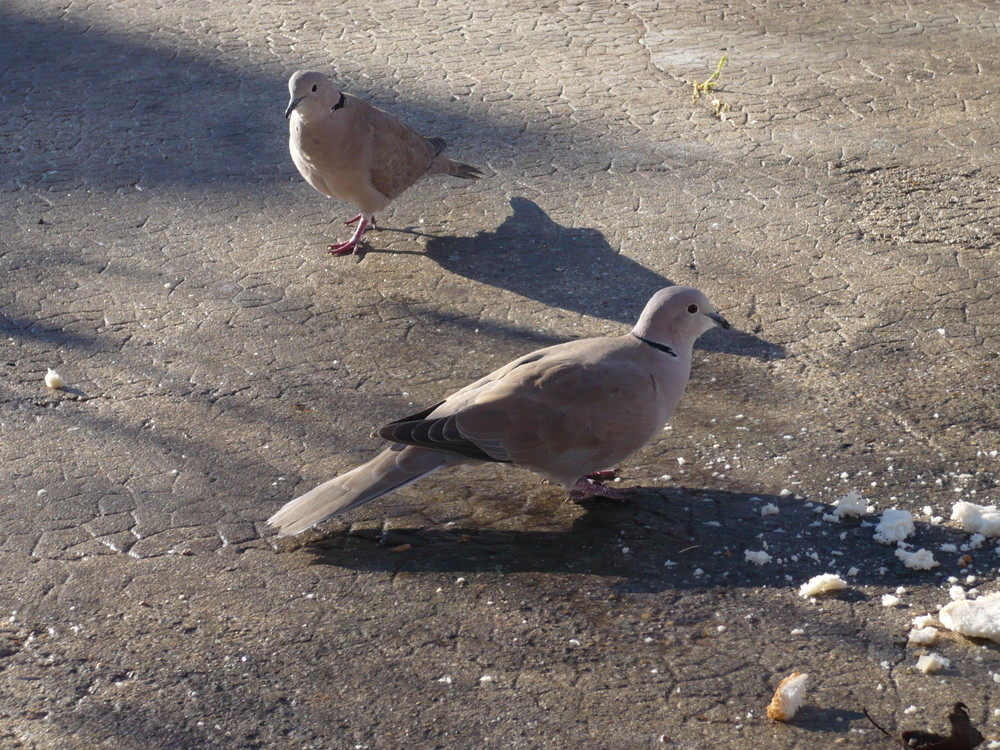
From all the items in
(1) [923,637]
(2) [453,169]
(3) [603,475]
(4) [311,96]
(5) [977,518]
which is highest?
(4) [311,96]

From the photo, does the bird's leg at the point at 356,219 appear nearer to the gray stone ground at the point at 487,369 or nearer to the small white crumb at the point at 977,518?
the gray stone ground at the point at 487,369

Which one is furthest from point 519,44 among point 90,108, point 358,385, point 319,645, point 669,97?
point 319,645

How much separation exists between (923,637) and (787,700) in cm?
48

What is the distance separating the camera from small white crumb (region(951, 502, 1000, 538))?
299 cm

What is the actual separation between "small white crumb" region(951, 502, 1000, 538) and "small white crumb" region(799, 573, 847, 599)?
488mm

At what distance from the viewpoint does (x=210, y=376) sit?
4117mm

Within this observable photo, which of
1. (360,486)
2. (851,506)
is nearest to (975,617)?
(851,506)

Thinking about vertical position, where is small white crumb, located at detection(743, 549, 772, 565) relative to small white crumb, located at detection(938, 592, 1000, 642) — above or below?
below

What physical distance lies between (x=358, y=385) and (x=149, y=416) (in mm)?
808

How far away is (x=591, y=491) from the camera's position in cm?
331

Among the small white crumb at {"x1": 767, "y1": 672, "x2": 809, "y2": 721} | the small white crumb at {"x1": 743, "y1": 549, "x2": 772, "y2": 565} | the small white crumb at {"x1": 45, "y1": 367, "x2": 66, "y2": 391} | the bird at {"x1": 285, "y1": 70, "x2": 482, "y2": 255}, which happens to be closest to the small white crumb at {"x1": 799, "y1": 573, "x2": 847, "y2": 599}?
the small white crumb at {"x1": 743, "y1": 549, "x2": 772, "y2": 565}

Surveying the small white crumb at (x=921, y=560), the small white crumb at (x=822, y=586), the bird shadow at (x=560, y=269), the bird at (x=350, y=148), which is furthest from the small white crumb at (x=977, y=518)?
the bird at (x=350, y=148)

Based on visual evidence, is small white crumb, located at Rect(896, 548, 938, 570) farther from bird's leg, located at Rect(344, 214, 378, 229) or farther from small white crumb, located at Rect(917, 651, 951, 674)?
bird's leg, located at Rect(344, 214, 378, 229)

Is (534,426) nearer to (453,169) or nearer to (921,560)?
(921,560)
